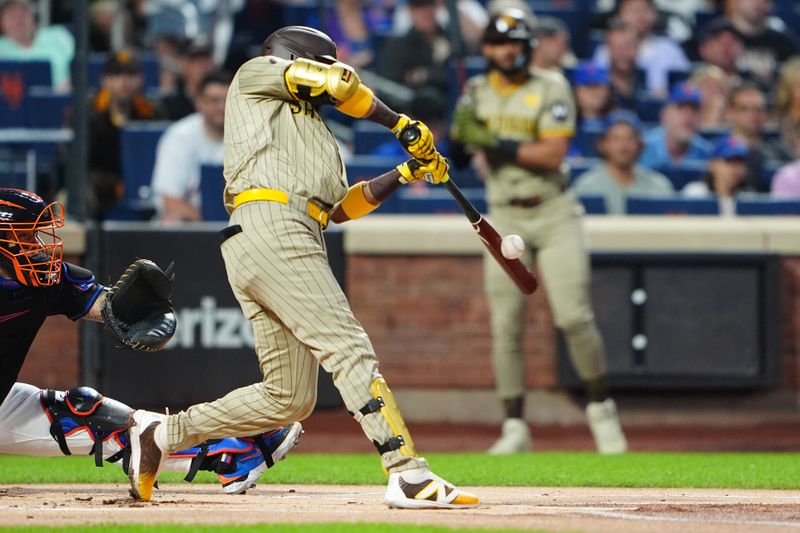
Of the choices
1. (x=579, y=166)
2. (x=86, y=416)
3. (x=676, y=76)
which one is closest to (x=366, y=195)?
(x=86, y=416)

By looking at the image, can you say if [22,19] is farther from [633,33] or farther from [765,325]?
[765,325]

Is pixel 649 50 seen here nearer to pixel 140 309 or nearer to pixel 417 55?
pixel 417 55

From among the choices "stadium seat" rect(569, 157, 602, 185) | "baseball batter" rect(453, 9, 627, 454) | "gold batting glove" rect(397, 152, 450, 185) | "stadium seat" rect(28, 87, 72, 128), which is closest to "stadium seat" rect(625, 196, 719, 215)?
"stadium seat" rect(569, 157, 602, 185)

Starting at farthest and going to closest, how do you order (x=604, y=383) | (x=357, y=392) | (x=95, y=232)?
(x=95, y=232), (x=604, y=383), (x=357, y=392)

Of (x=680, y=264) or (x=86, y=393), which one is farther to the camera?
(x=680, y=264)

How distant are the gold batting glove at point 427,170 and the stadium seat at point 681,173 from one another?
562 centimetres

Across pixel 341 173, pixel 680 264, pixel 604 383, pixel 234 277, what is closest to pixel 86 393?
pixel 234 277

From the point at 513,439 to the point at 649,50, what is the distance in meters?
5.46

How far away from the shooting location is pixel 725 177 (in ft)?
34.3

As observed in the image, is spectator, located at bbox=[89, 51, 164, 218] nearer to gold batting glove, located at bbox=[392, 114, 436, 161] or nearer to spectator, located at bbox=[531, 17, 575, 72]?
spectator, located at bbox=[531, 17, 575, 72]

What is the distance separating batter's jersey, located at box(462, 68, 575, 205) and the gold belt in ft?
10.2

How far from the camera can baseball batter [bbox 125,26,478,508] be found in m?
5.04

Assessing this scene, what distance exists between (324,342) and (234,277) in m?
0.42

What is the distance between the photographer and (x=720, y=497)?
19.3 feet
